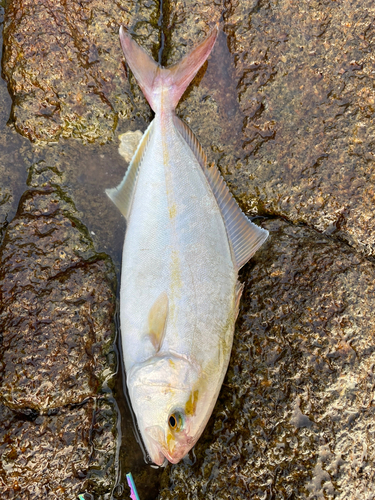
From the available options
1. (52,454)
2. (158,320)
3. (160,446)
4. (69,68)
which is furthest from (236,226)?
(52,454)

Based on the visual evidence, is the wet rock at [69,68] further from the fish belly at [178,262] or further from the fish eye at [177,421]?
the fish eye at [177,421]

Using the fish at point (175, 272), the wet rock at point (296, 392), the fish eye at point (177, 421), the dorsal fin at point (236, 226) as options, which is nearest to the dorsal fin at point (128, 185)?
the fish at point (175, 272)

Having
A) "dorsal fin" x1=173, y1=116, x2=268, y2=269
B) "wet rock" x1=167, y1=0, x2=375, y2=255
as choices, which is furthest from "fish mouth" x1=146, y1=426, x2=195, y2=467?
"wet rock" x1=167, y1=0, x2=375, y2=255

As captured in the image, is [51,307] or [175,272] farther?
[51,307]

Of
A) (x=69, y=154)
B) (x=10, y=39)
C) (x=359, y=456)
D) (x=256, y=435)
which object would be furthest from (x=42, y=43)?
(x=359, y=456)

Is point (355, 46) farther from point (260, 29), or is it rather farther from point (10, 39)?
point (10, 39)

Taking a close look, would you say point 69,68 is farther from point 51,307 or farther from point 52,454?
point 52,454

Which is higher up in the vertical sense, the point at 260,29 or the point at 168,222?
the point at 260,29
